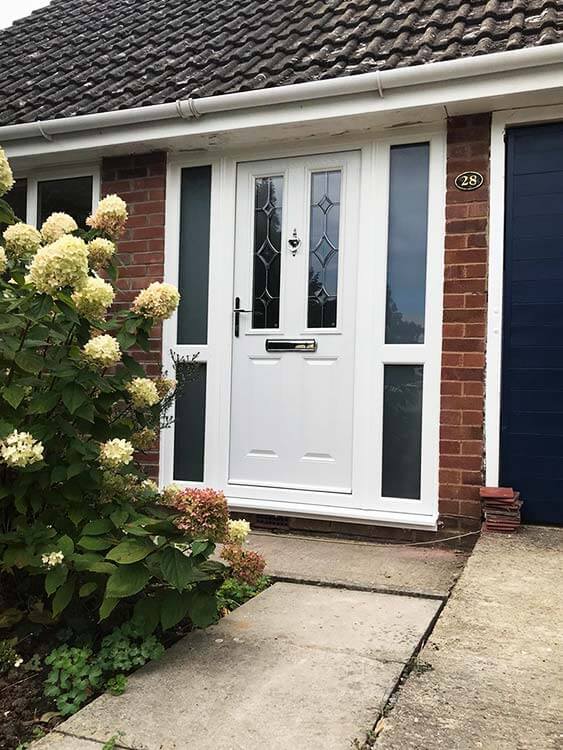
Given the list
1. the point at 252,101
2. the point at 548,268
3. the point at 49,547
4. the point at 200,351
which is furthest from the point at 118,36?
the point at 49,547

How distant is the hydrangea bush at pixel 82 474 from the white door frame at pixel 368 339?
170cm

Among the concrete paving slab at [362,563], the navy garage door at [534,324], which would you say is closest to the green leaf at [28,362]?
the concrete paving slab at [362,563]

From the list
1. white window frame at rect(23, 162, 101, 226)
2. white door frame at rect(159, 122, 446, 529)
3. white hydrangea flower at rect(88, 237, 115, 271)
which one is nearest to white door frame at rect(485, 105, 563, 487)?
white door frame at rect(159, 122, 446, 529)

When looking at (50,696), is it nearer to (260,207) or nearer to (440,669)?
(440,669)

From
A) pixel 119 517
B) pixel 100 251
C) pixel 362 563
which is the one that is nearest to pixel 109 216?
pixel 100 251

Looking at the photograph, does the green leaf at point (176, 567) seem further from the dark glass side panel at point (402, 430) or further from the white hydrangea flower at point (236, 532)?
the dark glass side panel at point (402, 430)

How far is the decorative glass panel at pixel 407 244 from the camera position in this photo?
13.8ft

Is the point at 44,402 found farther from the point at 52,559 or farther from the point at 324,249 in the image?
the point at 324,249

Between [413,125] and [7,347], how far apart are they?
3016 millimetres

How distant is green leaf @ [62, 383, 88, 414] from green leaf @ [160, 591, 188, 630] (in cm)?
73

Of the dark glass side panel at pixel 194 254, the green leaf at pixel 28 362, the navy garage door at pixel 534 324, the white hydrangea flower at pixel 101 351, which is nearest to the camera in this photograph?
the green leaf at pixel 28 362

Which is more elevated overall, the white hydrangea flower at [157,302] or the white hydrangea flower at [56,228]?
the white hydrangea flower at [56,228]

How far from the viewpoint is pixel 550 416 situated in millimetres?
3910

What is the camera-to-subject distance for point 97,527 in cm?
237
